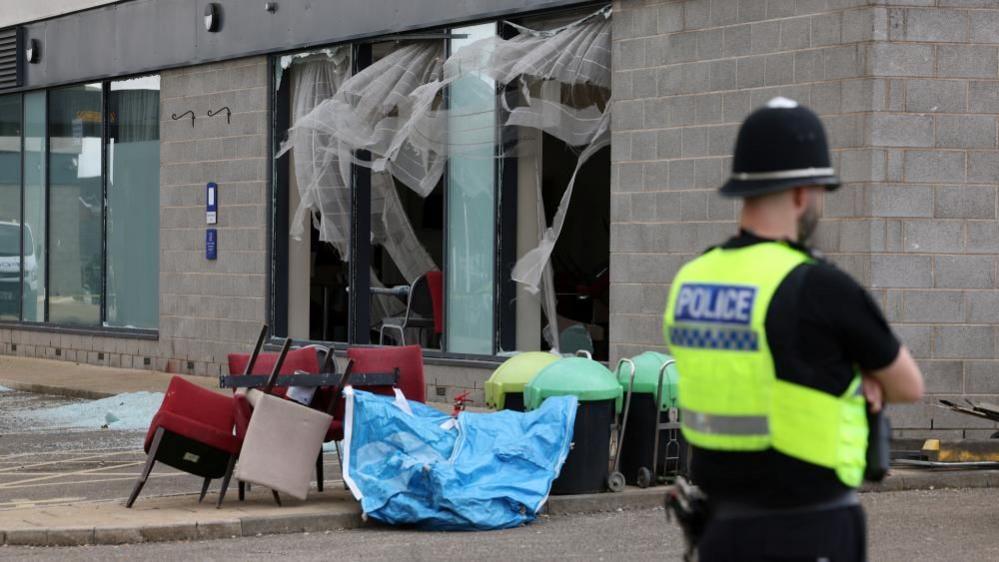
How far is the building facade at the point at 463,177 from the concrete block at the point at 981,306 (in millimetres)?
17

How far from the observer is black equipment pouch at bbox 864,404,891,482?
12.6 feet

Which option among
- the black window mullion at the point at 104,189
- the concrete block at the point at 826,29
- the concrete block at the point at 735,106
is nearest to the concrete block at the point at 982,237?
the concrete block at the point at 826,29

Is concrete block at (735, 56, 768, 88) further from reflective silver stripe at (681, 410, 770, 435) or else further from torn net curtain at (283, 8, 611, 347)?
→ reflective silver stripe at (681, 410, 770, 435)

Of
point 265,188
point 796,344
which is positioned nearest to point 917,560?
point 796,344

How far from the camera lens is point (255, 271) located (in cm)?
1925

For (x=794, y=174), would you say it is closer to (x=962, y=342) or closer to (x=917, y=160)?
(x=917, y=160)

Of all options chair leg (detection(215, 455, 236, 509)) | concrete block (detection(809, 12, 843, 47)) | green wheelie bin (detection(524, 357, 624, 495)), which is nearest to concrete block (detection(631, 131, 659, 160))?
concrete block (detection(809, 12, 843, 47))

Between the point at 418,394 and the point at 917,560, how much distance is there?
11.8ft

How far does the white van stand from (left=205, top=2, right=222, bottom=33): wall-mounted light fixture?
620 centimetres

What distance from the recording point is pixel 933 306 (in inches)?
501

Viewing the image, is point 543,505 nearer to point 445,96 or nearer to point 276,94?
point 445,96

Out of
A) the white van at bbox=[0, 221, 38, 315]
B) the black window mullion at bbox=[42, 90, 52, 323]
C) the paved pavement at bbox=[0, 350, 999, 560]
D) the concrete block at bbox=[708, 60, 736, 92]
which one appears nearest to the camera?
the paved pavement at bbox=[0, 350, 999, 560]

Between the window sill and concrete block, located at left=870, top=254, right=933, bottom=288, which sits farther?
the window sill

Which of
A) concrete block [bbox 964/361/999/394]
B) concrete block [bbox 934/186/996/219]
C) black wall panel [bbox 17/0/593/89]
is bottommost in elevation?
concrete block [bbox 964/361/999/394]
